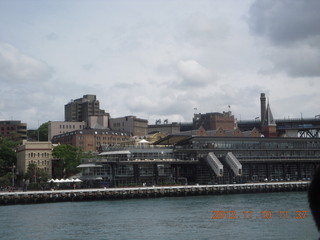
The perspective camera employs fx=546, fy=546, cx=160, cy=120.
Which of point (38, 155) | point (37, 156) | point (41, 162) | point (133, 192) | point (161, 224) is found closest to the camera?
point (161, 224)

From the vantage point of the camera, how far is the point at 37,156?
144500 millimetres

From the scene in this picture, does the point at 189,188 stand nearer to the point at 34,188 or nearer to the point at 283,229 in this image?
the point at 34,188

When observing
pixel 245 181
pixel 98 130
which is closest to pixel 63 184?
pixel 245 181

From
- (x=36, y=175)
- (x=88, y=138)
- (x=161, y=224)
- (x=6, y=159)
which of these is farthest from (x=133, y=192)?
(x=88, y=138)

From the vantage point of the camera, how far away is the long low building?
120 metres

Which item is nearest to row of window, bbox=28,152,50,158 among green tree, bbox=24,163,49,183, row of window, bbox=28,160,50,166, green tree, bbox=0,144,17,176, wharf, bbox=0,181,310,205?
row of window, bbox=28,160,50,166

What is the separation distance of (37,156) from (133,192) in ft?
169

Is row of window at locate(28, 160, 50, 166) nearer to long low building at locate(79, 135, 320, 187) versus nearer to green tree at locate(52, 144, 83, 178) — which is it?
green tree at locate(52, 144, 83, 178)

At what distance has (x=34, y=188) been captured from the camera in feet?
358

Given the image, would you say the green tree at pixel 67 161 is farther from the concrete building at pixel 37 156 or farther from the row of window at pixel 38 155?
the concrete building at pixel 37 156

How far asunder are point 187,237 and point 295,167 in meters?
102

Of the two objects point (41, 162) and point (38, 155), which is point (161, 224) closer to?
point (41, 162)

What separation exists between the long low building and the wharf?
8.85 m

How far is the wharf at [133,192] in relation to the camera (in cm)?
9238
